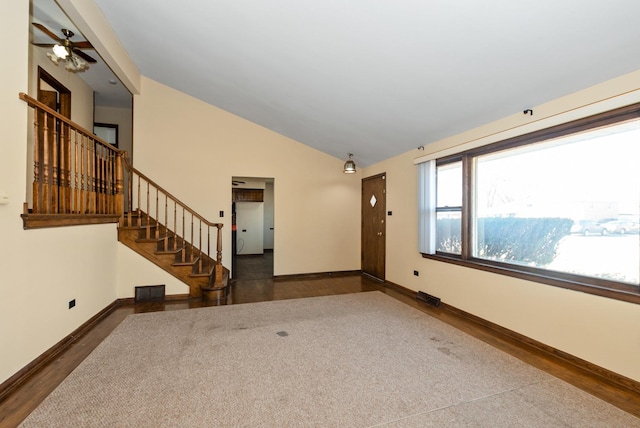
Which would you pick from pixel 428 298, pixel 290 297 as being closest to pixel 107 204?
pixel 290 297

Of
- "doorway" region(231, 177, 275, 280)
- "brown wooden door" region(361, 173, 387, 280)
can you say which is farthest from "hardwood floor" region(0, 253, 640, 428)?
"doorway" region(231, 177, 275, 280)

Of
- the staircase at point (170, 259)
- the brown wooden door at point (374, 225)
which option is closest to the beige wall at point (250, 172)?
the brown wooden door at point (374, 225)

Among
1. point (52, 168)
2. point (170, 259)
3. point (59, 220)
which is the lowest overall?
point (170, 259)

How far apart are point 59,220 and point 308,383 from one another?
283cm

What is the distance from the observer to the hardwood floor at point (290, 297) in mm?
1965

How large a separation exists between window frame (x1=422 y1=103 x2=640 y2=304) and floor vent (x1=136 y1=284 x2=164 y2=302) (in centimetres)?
422

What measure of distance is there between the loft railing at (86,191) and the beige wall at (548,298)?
355 cm

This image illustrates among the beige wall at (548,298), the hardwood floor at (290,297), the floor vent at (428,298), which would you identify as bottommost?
the hardwood floor at (290,297)

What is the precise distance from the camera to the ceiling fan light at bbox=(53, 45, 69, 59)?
10.3 feet

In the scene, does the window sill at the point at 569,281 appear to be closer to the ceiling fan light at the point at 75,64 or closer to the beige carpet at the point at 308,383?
the beige carpet at the point at 308,383

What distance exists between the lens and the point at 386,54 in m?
2.72

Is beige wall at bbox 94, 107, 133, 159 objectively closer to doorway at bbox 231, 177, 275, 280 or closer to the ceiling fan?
the ceiling fan

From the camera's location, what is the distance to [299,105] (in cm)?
434

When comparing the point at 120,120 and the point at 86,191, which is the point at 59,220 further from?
the point at 120,120
